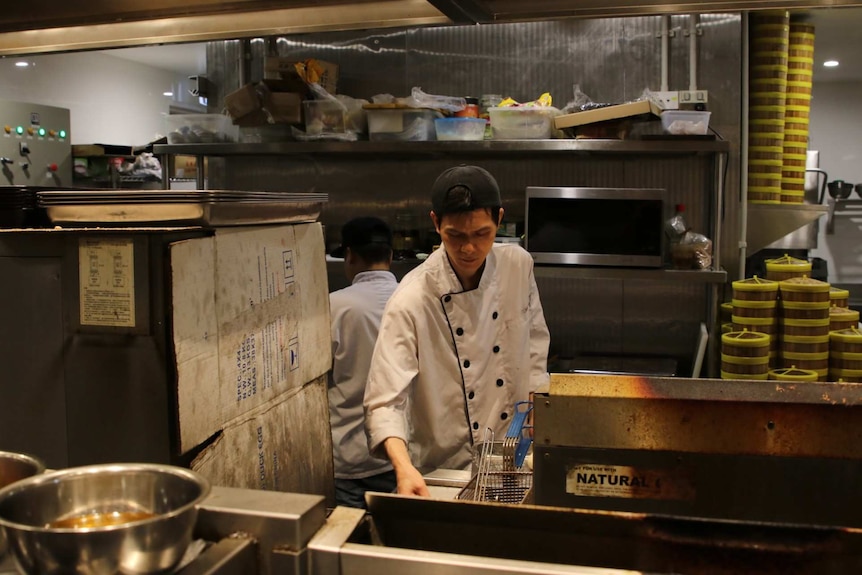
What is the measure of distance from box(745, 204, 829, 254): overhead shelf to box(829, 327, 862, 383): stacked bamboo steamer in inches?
24.0

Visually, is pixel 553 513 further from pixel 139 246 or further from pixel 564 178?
pixel 564 178

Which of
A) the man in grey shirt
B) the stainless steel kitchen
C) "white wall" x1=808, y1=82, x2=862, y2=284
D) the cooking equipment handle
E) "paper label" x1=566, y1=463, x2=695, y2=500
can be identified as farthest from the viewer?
"white wall" x1=808, y1=82, x2=862, y2=284

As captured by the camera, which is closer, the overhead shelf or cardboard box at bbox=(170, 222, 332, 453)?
cardboard box at bbox=(170, 222, 332, 453)

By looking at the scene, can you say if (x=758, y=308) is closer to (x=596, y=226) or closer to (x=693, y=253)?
(x=693, y=253)

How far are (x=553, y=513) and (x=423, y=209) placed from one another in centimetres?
337

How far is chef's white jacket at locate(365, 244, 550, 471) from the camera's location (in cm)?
215

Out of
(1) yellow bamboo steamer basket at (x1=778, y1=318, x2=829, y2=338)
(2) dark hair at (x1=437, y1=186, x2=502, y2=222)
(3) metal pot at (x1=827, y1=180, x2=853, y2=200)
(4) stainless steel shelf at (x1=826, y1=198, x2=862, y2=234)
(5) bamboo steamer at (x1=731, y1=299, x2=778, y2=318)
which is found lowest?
(1) yellow bamboo steamer basket at (x1=778, y1=318, x2=829, y2=338)

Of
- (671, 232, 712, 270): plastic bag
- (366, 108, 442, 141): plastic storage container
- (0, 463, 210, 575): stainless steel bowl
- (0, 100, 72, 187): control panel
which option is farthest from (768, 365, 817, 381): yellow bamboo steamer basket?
(0, 100, 72, 187): control panel

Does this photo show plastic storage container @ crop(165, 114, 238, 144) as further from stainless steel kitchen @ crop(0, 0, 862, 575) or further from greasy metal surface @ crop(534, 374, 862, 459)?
greasy metal surface @ crop(534, 374, 862, 459)

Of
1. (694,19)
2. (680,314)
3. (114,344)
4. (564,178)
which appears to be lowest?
(680,314)

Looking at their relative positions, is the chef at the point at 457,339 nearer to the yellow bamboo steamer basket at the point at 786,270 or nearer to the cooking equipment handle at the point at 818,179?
the yellow bamboo steamer basket at the point at 786,270

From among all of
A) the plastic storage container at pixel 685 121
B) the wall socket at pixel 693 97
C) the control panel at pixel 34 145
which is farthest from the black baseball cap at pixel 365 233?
the control panel at pixel 34 145

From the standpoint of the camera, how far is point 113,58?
256 inches

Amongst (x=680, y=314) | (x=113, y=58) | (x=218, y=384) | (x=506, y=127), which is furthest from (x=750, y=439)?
(x=113, y=58)
